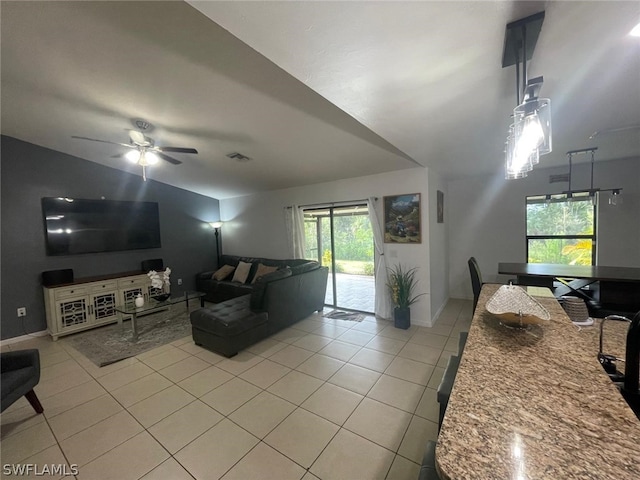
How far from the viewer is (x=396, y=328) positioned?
3.63m

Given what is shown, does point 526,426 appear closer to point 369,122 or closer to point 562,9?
point 562,9

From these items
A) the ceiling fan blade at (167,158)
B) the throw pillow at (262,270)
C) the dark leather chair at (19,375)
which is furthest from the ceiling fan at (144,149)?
the throw pillow at (262,270)

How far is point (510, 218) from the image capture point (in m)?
4.33

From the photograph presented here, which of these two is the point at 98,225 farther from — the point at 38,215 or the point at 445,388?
the point at 445,388

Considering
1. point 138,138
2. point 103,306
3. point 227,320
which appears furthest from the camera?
point 103,306

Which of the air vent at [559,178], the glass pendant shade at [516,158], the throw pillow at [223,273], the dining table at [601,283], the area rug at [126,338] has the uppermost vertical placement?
the air vent at [559,178]

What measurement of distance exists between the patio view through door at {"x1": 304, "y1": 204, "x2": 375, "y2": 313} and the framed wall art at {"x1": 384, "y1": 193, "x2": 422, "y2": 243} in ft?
1.29

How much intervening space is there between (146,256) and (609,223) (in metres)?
7.85

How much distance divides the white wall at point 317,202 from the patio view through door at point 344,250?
293 mm

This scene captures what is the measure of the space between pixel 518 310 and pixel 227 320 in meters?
2.79

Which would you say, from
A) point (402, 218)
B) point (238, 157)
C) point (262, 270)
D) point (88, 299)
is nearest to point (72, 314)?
point (88, 299)

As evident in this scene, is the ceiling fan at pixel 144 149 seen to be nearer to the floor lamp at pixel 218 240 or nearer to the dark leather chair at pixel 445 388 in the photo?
the dark leather chair at pixel 445 388

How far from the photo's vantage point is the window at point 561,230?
3.78 meters

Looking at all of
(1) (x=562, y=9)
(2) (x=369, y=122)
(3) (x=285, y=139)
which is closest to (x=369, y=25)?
(1) (x=562, y=9)
